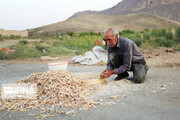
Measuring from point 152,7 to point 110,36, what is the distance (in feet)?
223

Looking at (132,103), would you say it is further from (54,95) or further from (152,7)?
(152,7)

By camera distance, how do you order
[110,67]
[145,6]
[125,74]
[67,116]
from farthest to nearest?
1. [145,6]
2. [125,74]
3. [110,67]
4. [67,116]

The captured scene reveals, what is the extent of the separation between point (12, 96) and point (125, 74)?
231cm

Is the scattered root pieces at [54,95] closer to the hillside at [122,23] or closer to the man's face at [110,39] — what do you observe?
the man's face at [110,39]

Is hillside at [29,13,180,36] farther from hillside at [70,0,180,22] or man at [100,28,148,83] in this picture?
man at [100,28,148,83]

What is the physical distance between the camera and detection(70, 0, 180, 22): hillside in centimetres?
5956

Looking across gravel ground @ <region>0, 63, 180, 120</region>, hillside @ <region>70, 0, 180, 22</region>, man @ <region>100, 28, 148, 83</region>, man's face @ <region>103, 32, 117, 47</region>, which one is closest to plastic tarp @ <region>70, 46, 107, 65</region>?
man @ <region>100, 28, 148, 83</region>

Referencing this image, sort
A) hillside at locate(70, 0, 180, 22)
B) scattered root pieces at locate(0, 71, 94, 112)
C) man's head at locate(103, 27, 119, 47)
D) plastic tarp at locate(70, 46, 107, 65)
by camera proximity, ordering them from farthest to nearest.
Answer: hillside at locate(70, 0, 180, 22)
plastic tarp at locate(70, 46, 107, 65)
man's head at locate(103, 27, 119, 47)
scattered root pieces at locate(0, 71, 94, 112)

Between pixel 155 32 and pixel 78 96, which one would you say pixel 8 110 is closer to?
pixel 78 96

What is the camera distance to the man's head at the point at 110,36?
338 cm

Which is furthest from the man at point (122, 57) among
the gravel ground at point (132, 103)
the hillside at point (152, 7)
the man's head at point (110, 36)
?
the hillside at point (152, 7)

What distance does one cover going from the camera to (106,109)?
257cm

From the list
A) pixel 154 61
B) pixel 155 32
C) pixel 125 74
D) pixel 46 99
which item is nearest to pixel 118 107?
pixel 46 99

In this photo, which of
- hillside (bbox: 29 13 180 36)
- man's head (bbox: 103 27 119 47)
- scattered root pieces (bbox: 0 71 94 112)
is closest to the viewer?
scattered root pieces (bbox: 0 71 94 112)
